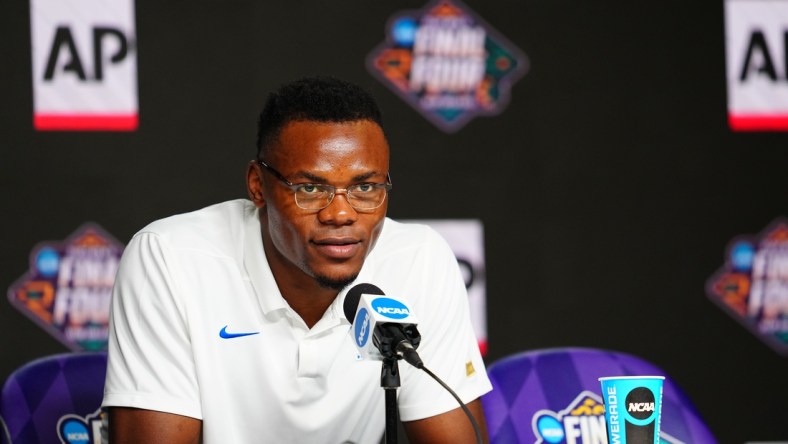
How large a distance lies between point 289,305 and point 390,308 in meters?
0.70

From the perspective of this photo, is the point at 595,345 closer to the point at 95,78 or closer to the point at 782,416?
the point at 782,416

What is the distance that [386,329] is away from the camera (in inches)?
52.3

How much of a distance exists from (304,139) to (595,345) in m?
1.50

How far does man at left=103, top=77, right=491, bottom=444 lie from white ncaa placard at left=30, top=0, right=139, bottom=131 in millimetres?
900

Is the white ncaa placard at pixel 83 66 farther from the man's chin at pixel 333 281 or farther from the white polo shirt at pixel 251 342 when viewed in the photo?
the man's chin at pixel 333 281

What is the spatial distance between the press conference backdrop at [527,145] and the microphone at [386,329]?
5.34ft

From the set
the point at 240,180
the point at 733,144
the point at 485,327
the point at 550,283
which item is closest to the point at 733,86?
the point at 733,144

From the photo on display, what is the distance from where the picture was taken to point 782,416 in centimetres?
316

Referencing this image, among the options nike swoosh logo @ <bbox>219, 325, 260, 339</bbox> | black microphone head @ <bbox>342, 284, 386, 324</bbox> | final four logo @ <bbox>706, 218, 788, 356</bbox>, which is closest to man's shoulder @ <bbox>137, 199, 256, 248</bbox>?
nike swoosh logo @ <bbox>219, 325, 260, 339</bbox>

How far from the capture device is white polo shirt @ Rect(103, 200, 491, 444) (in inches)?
73.3

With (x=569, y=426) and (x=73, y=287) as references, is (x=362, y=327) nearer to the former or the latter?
(x=569, y=426)

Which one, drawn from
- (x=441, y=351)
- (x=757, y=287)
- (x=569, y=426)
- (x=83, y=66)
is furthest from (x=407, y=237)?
(x=757, y=287)

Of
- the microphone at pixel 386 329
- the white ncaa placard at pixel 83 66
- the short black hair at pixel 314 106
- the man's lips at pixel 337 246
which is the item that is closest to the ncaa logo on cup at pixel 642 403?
the microphone at pixel 386 329

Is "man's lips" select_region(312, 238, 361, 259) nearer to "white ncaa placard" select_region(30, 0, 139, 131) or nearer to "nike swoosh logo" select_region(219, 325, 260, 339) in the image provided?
"nike swoosh logo" select_region(219, 325, 260, 339)
